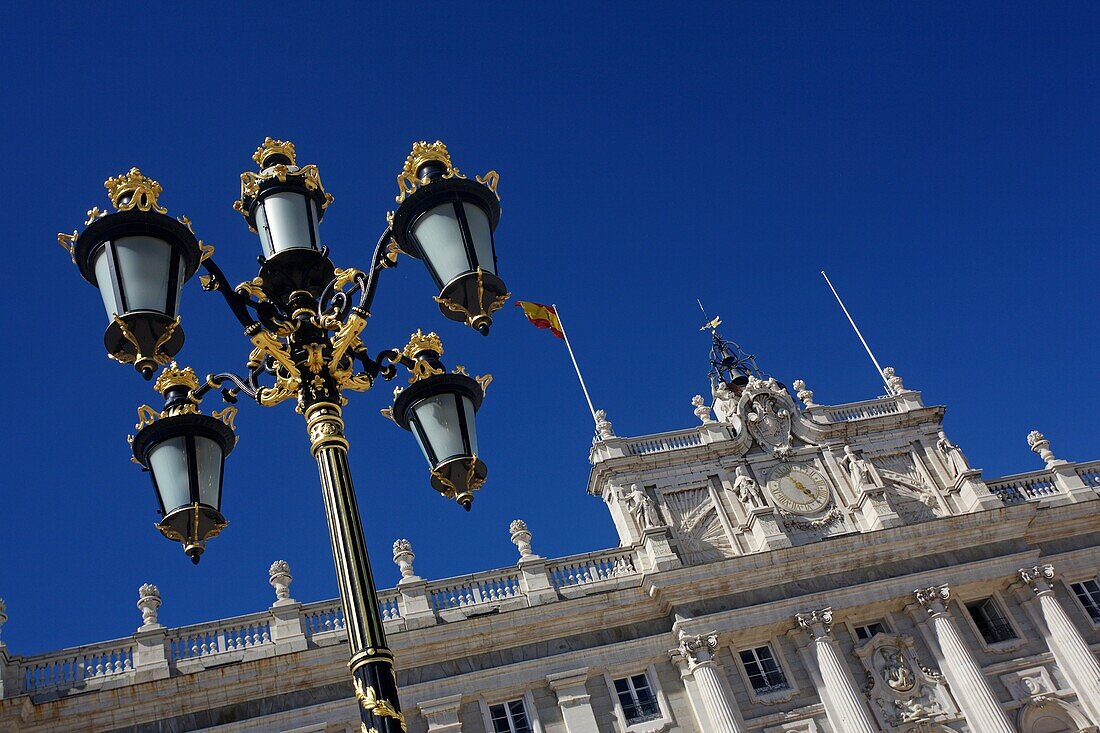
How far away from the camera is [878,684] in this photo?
2434cm

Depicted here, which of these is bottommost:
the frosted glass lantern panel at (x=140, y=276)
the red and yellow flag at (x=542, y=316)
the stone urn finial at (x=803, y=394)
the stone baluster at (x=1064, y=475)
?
the frosted glass lantern panel at (x=140, y=276)

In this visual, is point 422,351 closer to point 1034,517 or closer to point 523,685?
point 523,685

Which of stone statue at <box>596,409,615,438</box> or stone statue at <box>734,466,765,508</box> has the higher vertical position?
stone statue at <box>596,409,615,438</box>

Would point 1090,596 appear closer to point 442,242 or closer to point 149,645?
point 149,645

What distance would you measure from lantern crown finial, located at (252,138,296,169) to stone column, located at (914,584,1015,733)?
22788 millimetres

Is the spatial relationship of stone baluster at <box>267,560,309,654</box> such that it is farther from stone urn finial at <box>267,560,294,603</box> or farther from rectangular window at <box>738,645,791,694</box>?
rectangular window at <box>738,645,791,694</box>

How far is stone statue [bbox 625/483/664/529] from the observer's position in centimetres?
2666

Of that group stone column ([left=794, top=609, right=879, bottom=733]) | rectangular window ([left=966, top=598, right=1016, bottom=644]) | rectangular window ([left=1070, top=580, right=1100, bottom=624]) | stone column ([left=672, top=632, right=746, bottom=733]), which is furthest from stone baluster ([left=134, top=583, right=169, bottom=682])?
rectangular window ([left=1070, top=580, right=1100, bottom=624])

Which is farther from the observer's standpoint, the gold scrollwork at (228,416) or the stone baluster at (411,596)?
the stone baluster at (411,596)

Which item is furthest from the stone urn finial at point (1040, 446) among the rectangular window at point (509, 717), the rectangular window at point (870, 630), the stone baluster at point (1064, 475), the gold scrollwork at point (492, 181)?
the gold scrollwork at point (492, 181)

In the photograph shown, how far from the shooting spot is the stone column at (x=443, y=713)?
860 inches

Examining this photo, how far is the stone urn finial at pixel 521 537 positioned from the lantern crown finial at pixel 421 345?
18.6 meters

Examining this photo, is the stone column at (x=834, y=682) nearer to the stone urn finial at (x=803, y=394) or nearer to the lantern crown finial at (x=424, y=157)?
the stone urn finial at (x=803, y=394)

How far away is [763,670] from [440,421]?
19.7 meters
